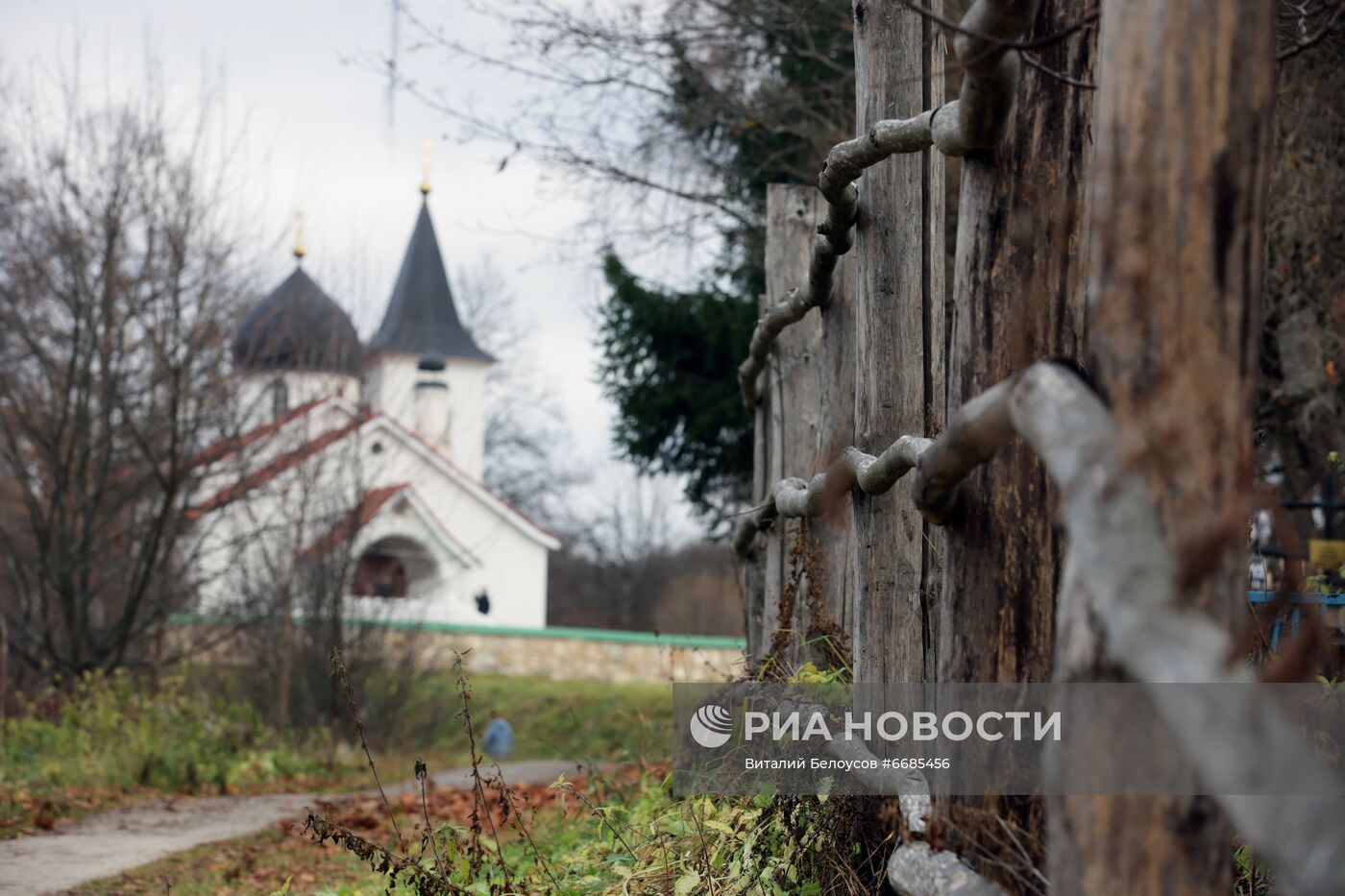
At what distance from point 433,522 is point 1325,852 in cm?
3032

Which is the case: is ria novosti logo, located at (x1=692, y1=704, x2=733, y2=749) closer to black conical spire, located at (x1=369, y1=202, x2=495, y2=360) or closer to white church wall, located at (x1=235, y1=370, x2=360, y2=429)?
white church wall, located at (x1=235, y1=370, x2=360, y2=429)

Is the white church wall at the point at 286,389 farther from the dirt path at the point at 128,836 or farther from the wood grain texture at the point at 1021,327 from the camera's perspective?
the wood grain texture at the point at 1021,327

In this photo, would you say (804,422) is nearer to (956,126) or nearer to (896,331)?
(896,331)

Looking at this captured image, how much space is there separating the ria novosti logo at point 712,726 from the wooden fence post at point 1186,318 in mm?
2635

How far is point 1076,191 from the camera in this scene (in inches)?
94.1

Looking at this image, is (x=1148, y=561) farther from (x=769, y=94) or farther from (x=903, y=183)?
(x=769, y=94)

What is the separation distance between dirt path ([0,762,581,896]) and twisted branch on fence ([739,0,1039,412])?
183cm

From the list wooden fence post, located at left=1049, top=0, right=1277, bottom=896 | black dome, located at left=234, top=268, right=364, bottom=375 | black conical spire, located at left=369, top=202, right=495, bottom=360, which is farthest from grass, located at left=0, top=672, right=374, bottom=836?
black conical spire, located at left=369, top=202, right=495, bottom=360

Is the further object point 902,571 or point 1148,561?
point 902,571

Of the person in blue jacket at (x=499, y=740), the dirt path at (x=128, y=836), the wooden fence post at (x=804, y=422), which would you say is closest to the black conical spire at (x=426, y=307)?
the person in blue jacket at (x=499, y=740)

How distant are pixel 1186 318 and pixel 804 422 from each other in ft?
13.5

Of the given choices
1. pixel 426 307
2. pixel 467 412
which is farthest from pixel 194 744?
pixel 426 307

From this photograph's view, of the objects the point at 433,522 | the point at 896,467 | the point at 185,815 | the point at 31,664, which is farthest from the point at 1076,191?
the point at 433,522

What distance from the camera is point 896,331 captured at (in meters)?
3.66
